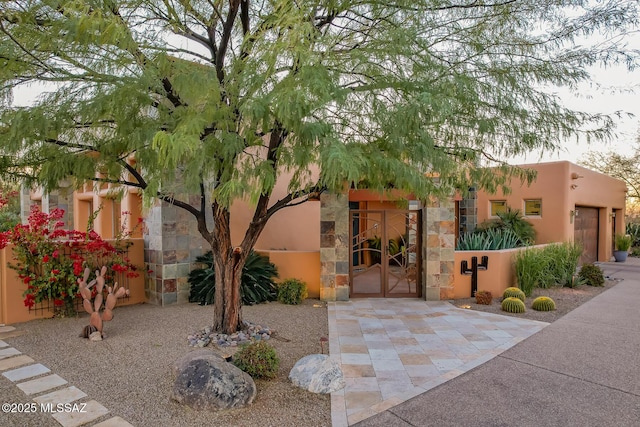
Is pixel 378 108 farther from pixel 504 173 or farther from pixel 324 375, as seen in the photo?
pixel 324 375

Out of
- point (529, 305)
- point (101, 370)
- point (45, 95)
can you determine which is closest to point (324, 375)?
point (101, 370)

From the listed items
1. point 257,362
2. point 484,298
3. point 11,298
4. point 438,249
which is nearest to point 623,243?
point 484,298

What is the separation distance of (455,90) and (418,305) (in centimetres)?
533

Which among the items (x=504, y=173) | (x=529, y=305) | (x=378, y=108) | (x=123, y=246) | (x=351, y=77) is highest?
(x=351, y=77)

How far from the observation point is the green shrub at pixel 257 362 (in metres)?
4.66

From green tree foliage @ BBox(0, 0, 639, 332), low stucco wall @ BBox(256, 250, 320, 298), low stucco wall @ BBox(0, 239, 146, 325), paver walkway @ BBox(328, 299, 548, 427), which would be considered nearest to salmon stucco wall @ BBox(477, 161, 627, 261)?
paver walkway @ BBox(328, 299, 548, 427)

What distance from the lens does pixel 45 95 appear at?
15.8 feet

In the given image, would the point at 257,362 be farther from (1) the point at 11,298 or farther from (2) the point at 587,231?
(2) the point at 587,231

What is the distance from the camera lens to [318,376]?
4.53 m

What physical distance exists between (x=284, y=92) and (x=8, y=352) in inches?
222

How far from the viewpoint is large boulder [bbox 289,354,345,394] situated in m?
4.46

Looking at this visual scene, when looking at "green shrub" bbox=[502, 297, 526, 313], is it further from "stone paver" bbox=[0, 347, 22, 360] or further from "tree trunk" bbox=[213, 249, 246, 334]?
"stone paver" bbox=[0, 347, 22, 360]

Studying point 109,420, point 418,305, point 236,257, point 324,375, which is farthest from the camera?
point 418,305

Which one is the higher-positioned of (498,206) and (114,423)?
(498,206)
